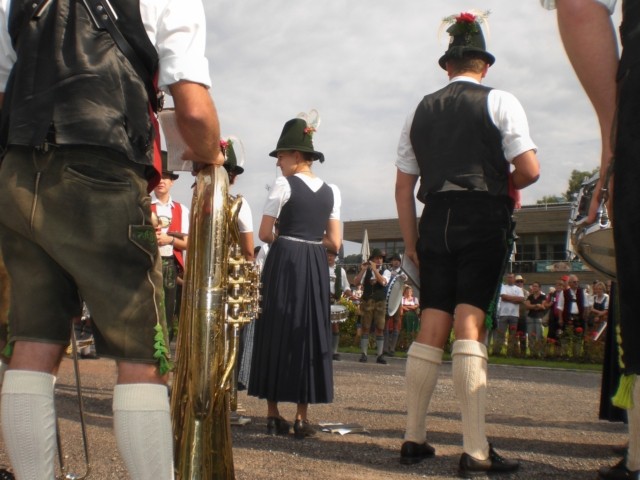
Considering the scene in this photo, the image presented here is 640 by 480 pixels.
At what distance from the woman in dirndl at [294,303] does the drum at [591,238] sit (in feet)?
6.86

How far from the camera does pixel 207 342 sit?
2.84 metres

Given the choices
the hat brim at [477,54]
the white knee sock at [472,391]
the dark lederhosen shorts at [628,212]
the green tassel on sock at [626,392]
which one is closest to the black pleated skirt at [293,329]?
the white knee sock at [472,391]

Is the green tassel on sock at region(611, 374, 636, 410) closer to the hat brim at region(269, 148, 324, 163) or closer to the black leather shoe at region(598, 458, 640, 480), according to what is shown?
the black leather shoe at region(598, 458, 640, 480)

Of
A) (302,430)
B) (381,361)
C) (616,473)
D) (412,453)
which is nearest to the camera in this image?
(616,473)

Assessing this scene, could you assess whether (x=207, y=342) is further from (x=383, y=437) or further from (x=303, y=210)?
(x=303, y=210)

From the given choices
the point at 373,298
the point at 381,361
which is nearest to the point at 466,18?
the point at 381,361

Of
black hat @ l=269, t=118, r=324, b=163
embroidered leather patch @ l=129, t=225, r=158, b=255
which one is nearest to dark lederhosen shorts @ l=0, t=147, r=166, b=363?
embroidered leather patch @ l=129, t=225, r=158, b=255

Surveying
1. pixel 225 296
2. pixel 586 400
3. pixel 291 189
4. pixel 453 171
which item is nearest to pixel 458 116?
pixel 453 171

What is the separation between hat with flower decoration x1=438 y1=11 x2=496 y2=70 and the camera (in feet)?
14.9

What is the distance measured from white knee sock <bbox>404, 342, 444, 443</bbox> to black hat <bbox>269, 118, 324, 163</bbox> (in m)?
1.97

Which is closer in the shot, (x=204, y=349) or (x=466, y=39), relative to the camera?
(x=204, y=349)

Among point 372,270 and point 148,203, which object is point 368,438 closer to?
point 148,203

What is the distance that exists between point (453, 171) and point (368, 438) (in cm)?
183

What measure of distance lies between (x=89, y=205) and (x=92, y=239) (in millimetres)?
104
